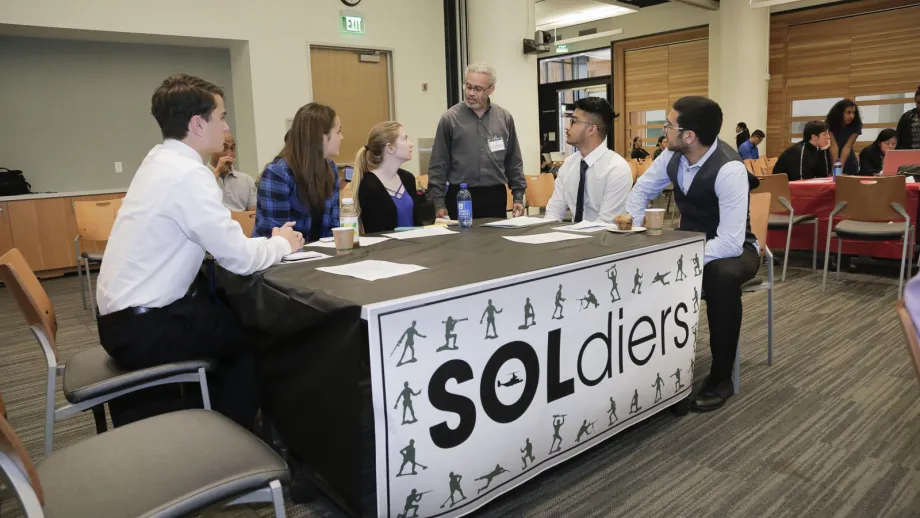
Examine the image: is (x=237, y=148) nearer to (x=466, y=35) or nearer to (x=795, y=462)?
(x=466, y=35)

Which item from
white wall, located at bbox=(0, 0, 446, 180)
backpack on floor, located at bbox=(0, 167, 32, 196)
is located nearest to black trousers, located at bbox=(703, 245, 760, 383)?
white wall, located at bbox=(0, 0, 446, 180)

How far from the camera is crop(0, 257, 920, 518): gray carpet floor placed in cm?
189

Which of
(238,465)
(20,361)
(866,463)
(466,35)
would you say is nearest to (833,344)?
(866,463)

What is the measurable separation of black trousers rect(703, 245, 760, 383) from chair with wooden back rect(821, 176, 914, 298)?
7.58 feet

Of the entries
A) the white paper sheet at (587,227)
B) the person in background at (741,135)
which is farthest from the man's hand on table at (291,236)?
the person in background at (741,135)

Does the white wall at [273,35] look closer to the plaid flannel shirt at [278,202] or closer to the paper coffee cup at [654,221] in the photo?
the plaid flannel shirt at [278,202]

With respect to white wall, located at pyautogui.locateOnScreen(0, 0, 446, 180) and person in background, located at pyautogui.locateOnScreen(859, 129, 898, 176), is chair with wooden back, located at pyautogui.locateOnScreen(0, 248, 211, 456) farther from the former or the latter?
person in background, located at pyautogui.locateOnScreen(859, 129, 898, 176)

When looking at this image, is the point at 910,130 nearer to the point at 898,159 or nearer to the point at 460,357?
the point at 898,159

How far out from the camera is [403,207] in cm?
318

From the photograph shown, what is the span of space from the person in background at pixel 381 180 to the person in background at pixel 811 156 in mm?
4332

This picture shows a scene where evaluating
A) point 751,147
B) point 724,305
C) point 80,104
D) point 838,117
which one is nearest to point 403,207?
point 724,305

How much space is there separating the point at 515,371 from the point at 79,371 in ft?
4.18

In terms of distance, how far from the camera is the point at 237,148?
7.48 m

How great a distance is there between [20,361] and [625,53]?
11.5 metres
